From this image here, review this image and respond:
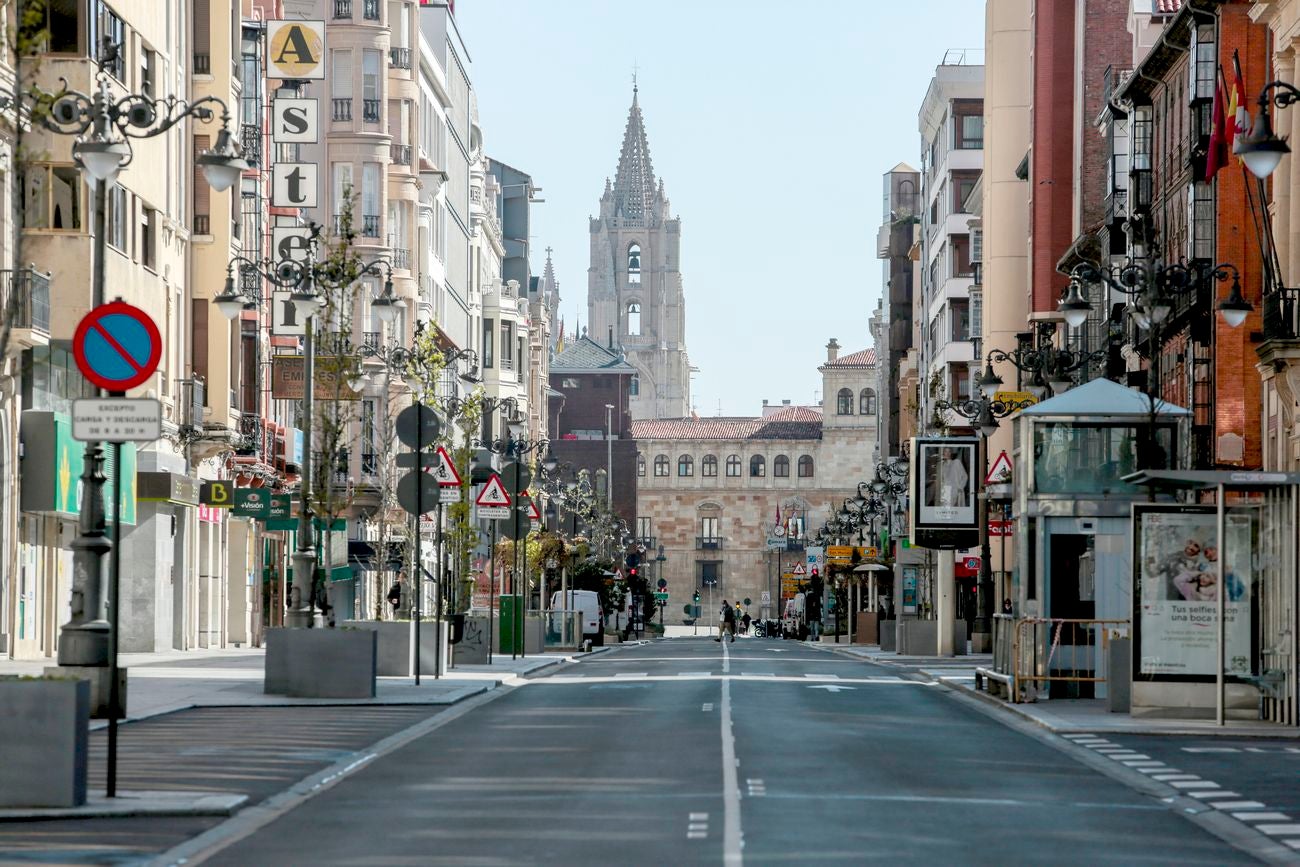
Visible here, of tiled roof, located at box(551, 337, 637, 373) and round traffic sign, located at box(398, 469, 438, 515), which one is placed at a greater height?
tiled roof, located at box(551, 337, 637, 373)

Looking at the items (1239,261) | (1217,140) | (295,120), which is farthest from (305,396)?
(295,120)

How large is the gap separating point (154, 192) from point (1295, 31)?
2353 cm

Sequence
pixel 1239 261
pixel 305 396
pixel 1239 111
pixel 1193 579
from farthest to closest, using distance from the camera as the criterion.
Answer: pixel 1239 261, pixel 1239 111, pixel 305 396, pixel 1193 579

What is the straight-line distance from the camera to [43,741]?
15.6 metres

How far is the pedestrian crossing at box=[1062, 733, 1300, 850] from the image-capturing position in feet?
51.6

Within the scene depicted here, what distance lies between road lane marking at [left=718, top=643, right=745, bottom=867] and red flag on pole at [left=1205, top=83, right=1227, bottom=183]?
20.5 meters

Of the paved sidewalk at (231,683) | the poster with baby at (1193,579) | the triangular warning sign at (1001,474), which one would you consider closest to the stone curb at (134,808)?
the paved sidewalk at (231,683)

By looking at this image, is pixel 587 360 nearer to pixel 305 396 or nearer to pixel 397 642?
pixel 397 642

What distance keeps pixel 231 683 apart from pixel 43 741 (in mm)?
19584

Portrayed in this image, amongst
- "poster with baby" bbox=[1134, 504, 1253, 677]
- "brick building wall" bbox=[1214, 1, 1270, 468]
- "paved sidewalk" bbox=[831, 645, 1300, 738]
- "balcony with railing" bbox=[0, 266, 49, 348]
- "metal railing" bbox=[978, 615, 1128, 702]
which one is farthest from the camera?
"brick building wall" bbox=[1214, 1, 1270, 468]

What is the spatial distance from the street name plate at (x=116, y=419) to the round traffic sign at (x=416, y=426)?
16.4 metres

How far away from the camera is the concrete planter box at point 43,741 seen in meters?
15.5

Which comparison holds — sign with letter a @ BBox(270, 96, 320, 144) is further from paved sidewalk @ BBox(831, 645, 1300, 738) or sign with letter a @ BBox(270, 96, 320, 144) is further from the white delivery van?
paved sidewalk @ BBox(831, 645, 1300, 738)

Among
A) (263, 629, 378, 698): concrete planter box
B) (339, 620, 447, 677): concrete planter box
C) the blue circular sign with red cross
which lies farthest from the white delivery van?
the blue circular sign with red cross
